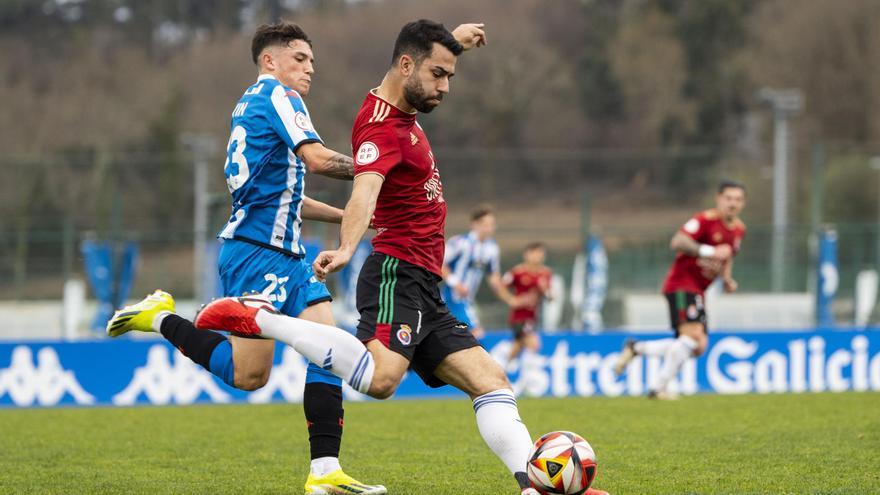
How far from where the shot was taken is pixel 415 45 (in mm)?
6191

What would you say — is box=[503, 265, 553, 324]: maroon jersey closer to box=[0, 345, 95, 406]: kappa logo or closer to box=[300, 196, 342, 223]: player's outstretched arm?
box=[0, 345, 95, 406]: kappa logo

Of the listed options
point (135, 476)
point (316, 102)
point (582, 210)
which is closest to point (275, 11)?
point (316, 102)

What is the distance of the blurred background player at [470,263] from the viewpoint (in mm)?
15531

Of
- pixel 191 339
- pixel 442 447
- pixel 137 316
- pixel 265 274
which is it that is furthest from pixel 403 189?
pixel 442 447

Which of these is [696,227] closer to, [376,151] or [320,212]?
[320,212]

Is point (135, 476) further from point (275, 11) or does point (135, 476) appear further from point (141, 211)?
point (275, 11)

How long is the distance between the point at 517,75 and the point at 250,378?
3953 cm

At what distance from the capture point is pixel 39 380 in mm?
14688

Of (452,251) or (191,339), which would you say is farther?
(452,251)

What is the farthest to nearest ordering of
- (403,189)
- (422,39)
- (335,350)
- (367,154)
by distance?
(403,189) < (422,39) < (367,154) < (335,350)

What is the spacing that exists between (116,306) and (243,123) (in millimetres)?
10947

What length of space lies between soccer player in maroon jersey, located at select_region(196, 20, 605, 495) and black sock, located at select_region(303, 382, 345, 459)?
0.60 metres

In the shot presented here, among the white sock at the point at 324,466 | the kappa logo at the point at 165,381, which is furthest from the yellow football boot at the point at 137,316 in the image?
the kappa logo at the point at 165,381

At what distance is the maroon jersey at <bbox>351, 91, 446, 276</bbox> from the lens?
6168 millimetres
